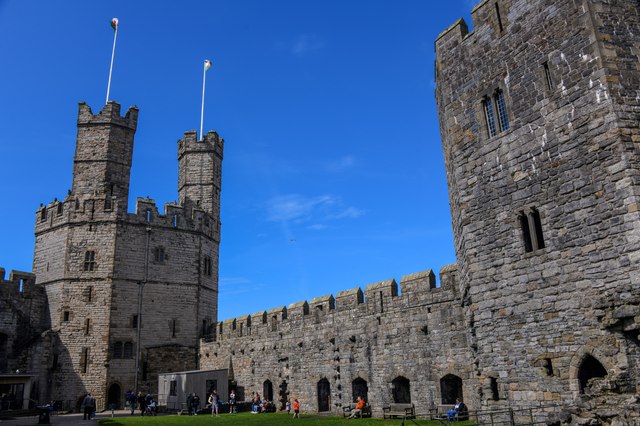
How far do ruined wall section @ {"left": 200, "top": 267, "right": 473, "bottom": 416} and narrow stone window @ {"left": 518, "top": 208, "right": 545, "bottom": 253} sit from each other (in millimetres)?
5084

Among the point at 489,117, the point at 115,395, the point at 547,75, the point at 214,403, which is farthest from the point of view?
the point at 115,395

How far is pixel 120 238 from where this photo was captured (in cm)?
2958

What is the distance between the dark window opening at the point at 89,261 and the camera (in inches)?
1137

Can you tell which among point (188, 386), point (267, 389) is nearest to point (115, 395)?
point (188, 386)

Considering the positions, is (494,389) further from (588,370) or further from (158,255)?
(158,255)

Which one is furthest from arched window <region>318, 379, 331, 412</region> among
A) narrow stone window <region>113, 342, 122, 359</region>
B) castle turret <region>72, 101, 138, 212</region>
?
castle turret <region>72, 101, 138, 212</region>

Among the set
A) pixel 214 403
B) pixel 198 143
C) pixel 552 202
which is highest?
pixel 198 143

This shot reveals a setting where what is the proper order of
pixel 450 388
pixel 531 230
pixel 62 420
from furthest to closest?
pixel 62 420 → pixel 450 388 → pixel 531 230

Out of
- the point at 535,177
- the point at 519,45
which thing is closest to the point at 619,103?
the point at 535,177

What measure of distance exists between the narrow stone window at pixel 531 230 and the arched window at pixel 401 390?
8454mm

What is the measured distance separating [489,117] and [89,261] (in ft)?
77.0

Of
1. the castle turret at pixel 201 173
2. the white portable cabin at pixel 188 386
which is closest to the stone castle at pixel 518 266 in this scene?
the white portable cabin at pixel 188 386

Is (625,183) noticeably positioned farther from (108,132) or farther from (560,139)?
(108,132)

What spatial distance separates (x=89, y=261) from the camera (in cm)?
2897
